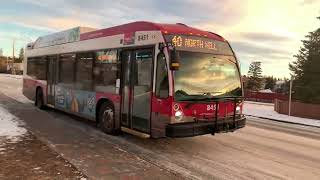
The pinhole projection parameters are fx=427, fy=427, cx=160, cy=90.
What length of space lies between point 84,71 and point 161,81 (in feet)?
15.9

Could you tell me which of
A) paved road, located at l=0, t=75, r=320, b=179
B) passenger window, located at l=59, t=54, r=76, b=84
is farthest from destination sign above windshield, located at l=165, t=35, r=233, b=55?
passenger window, located at l=59, t=54, r=76, b=84

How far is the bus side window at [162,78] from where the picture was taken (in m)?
9.72

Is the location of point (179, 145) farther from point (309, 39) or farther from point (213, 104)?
point (309, 39)

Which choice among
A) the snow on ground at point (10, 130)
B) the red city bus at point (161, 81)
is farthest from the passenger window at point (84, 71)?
the snow on ground at point (10, 130)

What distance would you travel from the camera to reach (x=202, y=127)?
992cm

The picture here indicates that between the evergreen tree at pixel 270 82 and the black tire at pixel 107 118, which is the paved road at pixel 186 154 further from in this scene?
the evergreen tree at pixel 270 82

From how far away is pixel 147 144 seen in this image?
10.9 m

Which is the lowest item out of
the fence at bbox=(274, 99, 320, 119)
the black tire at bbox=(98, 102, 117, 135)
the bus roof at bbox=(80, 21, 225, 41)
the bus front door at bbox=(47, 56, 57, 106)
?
the fence at bbox=(274, 99, 320, 119)

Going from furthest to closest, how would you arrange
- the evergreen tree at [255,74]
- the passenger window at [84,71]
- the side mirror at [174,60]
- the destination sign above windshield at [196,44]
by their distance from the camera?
1. the evergreen tree at [255,74]
2. the passenger window at [84,71]
3. the destination sign above windshield at [196,44]
4. the side mirror at [174,60]

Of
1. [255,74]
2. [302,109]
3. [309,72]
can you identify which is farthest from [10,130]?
[255,74]

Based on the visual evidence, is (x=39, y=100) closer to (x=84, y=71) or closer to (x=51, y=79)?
(x=51, y=79)

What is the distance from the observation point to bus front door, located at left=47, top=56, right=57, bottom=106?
1706 cm

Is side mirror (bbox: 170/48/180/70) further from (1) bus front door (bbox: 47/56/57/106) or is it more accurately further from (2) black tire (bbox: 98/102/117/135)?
(1) bus front door (bbox: 47/56/57/106)

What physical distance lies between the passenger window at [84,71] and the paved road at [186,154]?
137 cm
